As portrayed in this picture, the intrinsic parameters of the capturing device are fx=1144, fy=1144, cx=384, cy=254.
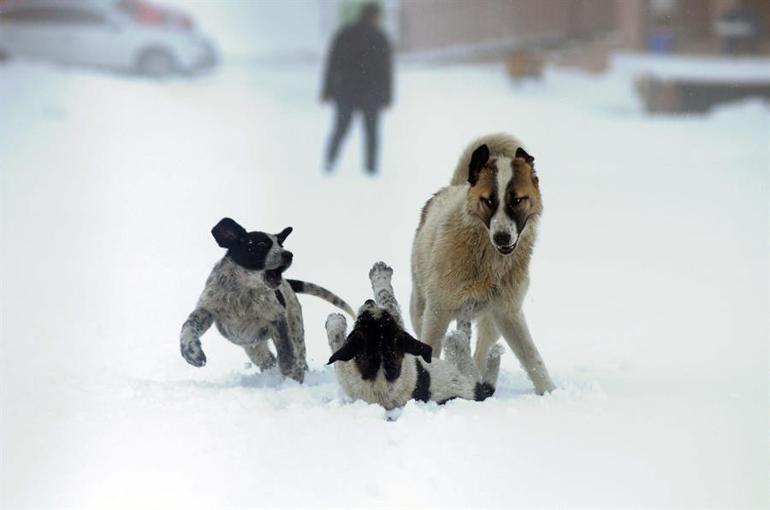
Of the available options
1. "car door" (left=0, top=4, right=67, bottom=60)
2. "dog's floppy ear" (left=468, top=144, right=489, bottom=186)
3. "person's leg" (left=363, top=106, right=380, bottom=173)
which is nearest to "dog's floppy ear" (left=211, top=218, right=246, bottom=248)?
"dog's floppy ear" (left=468, top=144, right=489, bottom=186)

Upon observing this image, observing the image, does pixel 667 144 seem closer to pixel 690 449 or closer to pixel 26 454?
pixel 690 449

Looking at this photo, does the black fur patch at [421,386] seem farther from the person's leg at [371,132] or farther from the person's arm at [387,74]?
the person's arm at [387,74]

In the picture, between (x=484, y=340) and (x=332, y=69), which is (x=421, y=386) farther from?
(x=332, y=69)

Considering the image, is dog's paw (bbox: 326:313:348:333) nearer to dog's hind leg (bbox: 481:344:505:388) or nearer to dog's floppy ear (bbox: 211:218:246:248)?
dog's floppy ear (bbox: 211:218:246:248)

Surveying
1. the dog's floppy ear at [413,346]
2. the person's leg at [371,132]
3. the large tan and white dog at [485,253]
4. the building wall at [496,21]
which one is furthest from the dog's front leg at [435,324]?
the building wall at [496,21]

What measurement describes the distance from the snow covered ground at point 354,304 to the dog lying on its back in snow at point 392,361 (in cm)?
7

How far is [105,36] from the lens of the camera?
10.1m

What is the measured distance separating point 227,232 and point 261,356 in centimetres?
54

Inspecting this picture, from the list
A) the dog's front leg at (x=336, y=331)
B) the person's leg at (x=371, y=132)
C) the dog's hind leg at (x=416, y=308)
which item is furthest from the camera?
the person's leg at (x=371, y=132)

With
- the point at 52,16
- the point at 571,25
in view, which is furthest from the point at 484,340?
the point at 571,25

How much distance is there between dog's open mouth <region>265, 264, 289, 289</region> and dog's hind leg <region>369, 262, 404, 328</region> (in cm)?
31

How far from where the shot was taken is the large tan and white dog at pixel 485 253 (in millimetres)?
3430

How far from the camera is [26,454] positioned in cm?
384

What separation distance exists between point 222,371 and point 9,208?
8.90 ft
